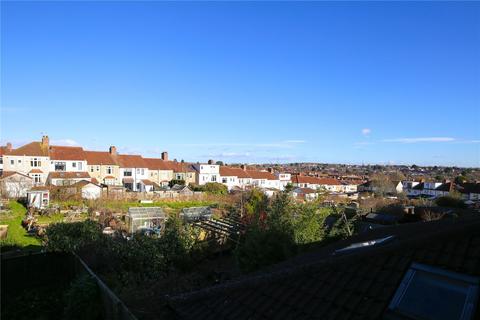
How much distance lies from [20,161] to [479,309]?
5197 cm

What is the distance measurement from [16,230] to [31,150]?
26612 millimetres

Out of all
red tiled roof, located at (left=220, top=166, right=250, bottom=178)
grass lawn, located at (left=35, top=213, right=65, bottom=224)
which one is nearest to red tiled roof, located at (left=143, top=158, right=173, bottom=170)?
red tiled roof, located at (left=220, top=166, right=250, bottom=178)

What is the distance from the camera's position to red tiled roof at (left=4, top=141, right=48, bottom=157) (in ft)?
143

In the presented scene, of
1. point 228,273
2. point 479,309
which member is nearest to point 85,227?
point 228,273

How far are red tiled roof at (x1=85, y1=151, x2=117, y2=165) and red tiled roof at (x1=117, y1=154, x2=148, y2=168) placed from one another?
4.18ft

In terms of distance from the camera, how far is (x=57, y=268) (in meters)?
13.8

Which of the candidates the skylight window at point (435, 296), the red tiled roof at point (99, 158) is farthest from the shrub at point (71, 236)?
the red tiled roof at point (99, 158)

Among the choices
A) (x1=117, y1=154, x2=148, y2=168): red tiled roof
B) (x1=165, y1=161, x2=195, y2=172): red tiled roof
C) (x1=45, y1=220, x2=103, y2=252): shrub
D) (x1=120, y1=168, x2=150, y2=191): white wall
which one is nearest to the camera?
(x1=45, y1=220, x2=103, y2=252): shrub

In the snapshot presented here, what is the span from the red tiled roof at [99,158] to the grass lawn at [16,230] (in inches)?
664

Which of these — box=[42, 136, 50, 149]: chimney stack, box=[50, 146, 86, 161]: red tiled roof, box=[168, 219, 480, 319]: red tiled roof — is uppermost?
box=[42, 136, 50, 149]: chimney stack

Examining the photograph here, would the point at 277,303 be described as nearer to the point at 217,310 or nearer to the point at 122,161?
the point at 217,310

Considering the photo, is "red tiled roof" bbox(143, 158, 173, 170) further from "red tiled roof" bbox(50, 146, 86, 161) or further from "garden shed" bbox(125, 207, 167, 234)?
"garden shed" bbox(125, 207, 167, 234)

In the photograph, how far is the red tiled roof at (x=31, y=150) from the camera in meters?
43.5

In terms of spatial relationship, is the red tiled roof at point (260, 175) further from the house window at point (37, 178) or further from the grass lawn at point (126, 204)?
the house window at point (37, 178)
